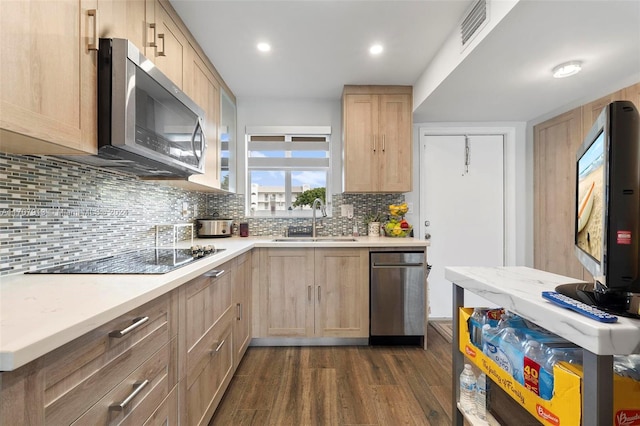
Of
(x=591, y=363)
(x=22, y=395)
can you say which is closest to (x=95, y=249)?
(x=22, y=395)

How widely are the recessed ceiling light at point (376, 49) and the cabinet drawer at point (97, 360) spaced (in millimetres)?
2172

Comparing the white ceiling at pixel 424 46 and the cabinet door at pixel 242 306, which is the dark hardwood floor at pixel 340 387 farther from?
the white ceiling at pixel 424 46

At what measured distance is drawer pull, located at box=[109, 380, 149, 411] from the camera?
754 millimetres

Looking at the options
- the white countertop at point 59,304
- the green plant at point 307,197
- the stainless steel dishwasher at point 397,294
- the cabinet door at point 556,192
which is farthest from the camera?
the green plant at point 307,197

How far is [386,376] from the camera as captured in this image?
1.96 meters

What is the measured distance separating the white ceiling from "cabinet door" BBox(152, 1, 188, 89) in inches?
5.6

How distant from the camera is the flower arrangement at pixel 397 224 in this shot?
9.08ft

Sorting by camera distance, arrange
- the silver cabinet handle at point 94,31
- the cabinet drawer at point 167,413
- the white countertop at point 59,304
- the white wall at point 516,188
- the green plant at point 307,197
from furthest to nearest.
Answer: the white wall at point 516,188 → the green plant at point 307,197 → the silver cabinet handle at point 94,31 → the cabinet drawer at point 167,413 → the white countertop at point 59,304

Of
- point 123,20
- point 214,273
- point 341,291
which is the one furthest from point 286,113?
point 214,273

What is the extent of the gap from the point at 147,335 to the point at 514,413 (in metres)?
1.31

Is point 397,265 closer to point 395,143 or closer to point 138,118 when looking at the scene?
point 395,143

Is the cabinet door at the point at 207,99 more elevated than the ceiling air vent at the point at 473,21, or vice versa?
the ceiling air vent at the point at 473,21

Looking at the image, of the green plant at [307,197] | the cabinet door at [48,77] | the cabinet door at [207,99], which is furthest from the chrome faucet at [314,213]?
the cabinet door at [48,77]

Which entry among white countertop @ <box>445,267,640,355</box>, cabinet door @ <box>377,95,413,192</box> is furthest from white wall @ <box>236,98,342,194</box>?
white countertop @ <box>445,267,640,355</box>
